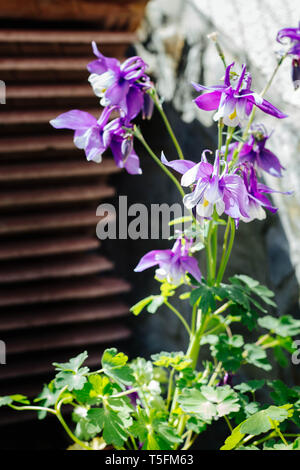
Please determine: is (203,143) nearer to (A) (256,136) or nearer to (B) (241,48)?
(B) (241,48)

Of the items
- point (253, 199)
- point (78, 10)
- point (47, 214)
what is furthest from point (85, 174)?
point (253, 199)

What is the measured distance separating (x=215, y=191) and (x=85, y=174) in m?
1.14

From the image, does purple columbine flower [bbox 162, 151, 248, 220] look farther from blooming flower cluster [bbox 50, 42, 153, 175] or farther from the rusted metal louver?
the rusted metal louver

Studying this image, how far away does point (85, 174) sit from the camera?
206 cm

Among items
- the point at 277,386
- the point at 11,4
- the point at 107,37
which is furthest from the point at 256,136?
the point at 11,4

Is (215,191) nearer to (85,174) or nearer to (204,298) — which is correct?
(204,298)

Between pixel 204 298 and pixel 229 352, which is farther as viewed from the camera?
pixel 229 352

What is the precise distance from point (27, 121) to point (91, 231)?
0.54m

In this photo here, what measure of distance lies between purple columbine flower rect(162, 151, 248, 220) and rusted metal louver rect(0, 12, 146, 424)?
3.43 feet

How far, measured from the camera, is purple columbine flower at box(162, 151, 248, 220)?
3.32 feet

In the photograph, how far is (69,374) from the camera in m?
1.19

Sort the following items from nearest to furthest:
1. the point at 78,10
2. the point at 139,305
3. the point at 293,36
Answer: the point at 293,36 < the point at 139,305 < the point at 78,10

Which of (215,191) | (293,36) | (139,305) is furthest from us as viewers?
(139,305)

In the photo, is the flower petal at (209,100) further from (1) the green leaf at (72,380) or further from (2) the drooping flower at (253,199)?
(1) the green leaf at (72,380)
